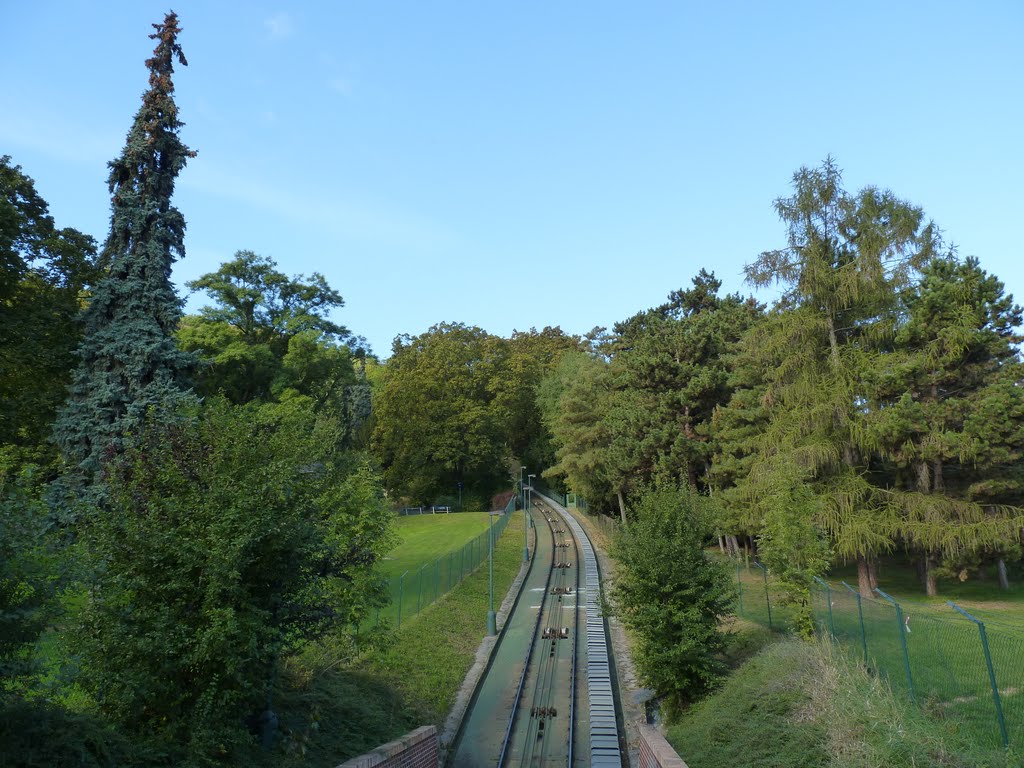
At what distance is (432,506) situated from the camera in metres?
76.5

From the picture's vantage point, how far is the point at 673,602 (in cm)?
1934

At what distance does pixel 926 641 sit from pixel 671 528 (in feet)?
24.1

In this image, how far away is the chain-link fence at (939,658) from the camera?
11742 millimetres

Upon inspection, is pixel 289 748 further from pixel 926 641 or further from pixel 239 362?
pixel 239 362

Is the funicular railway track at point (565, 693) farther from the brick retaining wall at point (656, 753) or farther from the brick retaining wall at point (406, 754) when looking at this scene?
the brick retaining wall at point (406, 754)

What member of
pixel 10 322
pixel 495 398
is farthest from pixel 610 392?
pixel 10 322

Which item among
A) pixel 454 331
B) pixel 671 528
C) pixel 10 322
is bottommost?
pixel 671 528

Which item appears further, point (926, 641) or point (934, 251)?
point (934, 251)

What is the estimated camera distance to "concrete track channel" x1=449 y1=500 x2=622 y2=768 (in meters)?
19.1

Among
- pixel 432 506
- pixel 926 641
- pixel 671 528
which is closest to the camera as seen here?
pixel 926 641

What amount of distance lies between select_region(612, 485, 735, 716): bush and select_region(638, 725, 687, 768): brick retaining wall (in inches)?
141

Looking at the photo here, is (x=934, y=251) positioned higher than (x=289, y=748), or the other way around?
(x=934, y=251)

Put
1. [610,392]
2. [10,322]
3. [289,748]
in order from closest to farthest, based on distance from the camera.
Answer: [289,748] → [10,322] → [610,392]

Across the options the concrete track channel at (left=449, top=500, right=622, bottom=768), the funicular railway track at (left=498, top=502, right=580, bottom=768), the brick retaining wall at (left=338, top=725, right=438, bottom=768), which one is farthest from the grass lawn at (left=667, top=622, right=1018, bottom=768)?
the brick retaining wall at (left=338, top=725, right=438, bottom=768)
